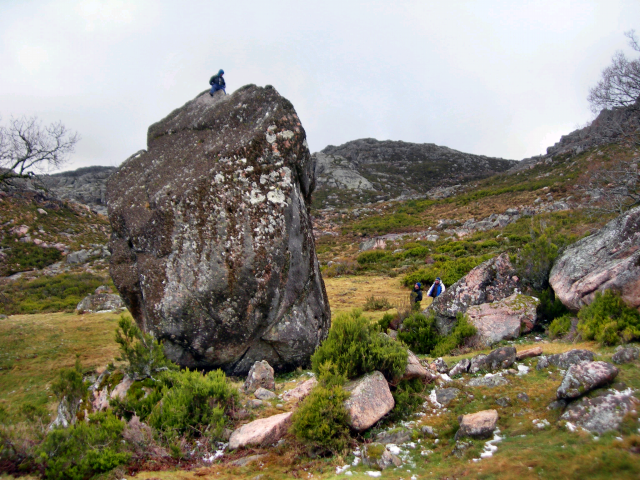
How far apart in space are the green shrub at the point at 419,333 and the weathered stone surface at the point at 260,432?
4681 millimetres

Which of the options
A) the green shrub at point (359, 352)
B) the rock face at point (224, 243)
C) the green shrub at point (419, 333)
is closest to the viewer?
the green shrub at point (359, 352)

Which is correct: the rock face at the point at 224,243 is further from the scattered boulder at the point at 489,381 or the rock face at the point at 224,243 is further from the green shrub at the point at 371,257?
the green shrub at the point at 371,257

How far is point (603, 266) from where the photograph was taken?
7.00 metres

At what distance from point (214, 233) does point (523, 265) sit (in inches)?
297

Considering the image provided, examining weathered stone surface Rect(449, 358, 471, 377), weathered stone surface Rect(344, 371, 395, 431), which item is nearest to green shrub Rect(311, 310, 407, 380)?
weathered stone surface Rect(344, 371, 395, 431)

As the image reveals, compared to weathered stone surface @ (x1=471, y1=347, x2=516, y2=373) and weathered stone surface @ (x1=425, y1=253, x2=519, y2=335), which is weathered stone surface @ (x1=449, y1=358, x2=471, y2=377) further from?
weathered stone surface @ (x1=425, y1=253, x2=519, y2=335)

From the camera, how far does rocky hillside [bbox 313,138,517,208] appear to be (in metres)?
77.1

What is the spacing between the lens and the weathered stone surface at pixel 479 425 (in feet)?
11.5

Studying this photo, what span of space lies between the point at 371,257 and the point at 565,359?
21.4 meters

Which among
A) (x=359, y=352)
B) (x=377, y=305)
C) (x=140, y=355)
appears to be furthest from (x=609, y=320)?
(x=377, y=305)

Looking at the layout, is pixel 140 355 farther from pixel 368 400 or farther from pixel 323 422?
pixel 368 400

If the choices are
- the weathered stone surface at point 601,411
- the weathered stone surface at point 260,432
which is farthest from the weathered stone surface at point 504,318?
the weathered stone surface at point 260,432

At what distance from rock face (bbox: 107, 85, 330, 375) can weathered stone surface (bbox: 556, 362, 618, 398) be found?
4751 mm

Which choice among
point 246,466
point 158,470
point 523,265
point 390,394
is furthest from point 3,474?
point 523,265
